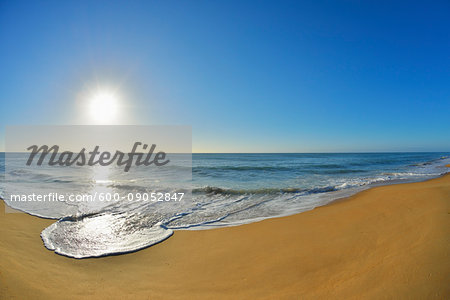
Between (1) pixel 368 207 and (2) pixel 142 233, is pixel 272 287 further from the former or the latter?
(1) pixel 368 207

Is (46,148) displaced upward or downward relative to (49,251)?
upward

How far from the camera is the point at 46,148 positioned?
15.0 m

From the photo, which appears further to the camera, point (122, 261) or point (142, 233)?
point (142, 233)

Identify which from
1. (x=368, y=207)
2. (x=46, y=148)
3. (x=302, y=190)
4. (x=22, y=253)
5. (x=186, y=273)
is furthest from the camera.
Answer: (x=46, y=148)

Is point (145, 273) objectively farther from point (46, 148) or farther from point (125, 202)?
point (46, 148)

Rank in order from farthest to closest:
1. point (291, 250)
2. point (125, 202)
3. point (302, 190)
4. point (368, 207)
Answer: point (302, 190), point (125, 202), point (368, 207), point (291, 250)

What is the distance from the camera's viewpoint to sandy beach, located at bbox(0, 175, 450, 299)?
2.54 metres

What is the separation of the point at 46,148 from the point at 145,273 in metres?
16.9

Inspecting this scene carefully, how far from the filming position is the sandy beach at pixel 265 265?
2.54 meters

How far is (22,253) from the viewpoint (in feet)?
13.6

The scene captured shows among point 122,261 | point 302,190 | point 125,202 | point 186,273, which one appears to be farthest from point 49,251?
point 302,190

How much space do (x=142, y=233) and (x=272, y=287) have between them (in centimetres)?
390

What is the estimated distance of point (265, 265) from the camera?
3438mm

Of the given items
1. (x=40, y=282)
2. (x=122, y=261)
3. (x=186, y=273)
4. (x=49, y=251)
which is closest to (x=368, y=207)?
(x=186, y=273)
